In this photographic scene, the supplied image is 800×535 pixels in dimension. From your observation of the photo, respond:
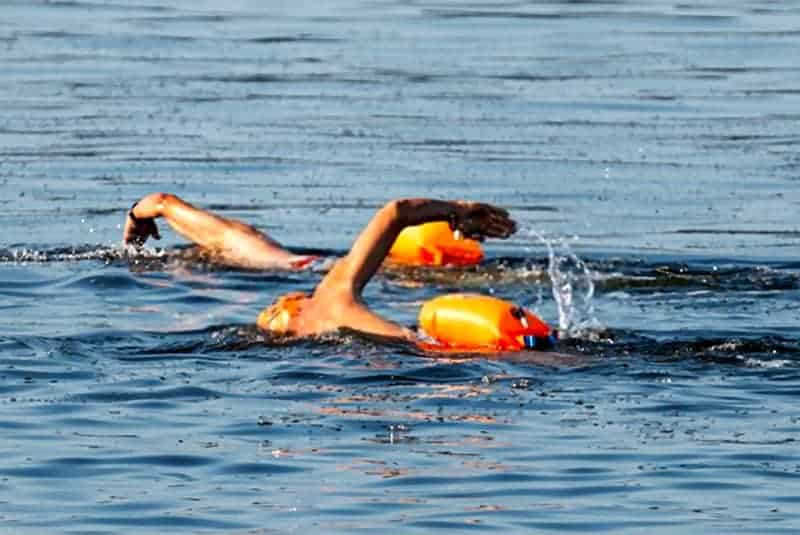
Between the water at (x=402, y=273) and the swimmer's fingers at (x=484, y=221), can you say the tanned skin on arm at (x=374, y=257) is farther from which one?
the water at (x=402, y=273)

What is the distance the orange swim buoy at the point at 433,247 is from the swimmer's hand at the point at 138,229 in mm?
1524

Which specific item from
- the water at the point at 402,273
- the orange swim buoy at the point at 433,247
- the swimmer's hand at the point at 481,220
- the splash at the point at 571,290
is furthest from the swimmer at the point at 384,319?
the orange swim buoy at the point at 433,247

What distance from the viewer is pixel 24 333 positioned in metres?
13.1

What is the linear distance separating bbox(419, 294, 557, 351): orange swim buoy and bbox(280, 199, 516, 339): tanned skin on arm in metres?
0.21

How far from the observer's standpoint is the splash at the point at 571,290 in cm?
1315

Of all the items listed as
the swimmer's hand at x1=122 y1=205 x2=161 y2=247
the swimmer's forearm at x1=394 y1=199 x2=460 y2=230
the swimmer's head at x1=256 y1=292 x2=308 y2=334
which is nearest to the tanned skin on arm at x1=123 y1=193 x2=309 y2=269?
the swimmer's hand at x1=122 y1=205 x2=161 y2=247

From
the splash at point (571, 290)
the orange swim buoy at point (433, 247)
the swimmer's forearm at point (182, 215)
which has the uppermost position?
the swimmer's forearm at point (182, 215)

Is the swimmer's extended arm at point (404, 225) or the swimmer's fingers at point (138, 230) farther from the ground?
the swimmer's extended arm at point (404, 225)

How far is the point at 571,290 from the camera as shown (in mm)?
14430

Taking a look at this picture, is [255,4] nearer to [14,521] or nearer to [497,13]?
[497,13]

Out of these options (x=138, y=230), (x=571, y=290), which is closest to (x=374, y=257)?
(x=571, y=290)

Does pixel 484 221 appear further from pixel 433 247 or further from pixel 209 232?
pixel 209 232

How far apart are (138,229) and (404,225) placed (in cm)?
356

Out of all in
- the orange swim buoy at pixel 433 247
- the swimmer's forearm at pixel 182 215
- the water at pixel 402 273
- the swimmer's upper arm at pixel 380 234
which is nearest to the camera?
the water at pixel 402 273
